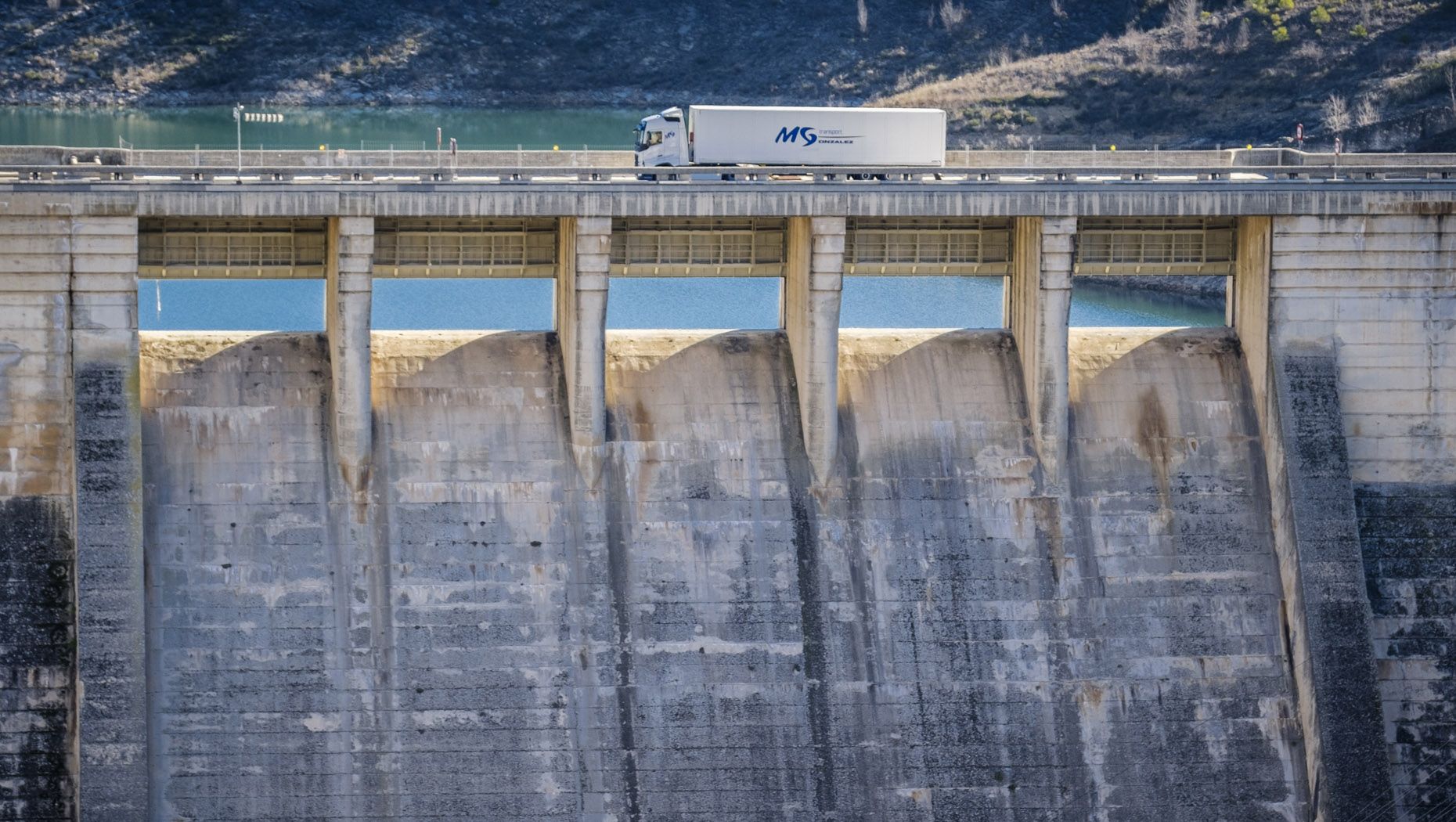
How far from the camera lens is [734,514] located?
140ft

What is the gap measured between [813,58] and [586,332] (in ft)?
282

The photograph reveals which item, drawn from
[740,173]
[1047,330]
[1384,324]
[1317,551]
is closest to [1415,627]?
[1317,551]

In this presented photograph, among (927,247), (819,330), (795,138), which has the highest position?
(795,138)

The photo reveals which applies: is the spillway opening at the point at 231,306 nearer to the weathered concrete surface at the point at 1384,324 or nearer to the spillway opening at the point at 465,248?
the spillway opening at the point at 465,248

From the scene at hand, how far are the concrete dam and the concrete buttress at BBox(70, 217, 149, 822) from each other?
0.08 m

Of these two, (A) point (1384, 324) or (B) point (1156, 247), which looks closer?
(A) point (1384, 324)

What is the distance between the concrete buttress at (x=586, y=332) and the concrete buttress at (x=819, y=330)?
13.1 feet

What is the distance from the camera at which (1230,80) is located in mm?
105438

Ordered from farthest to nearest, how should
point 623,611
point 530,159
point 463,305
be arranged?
point 463,305, point 530,159, point 623,611

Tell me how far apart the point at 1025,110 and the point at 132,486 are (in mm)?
75729

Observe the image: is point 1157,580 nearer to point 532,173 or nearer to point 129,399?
point 532,173

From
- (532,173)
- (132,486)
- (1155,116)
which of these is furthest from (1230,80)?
(132,486)

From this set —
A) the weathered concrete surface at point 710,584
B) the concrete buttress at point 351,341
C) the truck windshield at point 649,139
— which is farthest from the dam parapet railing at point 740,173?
the weathered concrete surface at point 710,584

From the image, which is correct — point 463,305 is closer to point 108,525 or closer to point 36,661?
point 108,525
